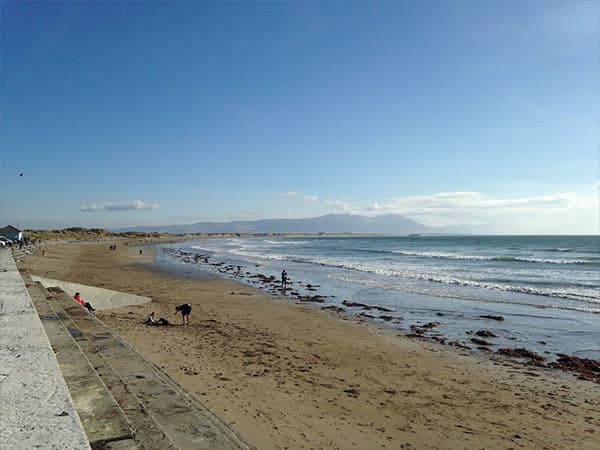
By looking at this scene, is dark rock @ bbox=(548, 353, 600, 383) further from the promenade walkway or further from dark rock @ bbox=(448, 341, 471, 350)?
the promenade walkway

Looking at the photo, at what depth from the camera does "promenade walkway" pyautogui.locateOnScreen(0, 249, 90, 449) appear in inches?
111

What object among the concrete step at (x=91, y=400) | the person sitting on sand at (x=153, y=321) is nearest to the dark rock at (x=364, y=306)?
the person sitting on sand at (x=153, y=321)

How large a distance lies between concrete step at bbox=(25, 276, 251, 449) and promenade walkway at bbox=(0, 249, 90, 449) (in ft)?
1.80

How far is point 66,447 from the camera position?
270cm

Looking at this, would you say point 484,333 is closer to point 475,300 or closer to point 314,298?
point 475,300

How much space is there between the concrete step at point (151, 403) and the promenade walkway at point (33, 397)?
0.55 m

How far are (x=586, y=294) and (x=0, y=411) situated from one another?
23983 mm

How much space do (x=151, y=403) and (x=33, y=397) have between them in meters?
1.15

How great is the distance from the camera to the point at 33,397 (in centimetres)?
354

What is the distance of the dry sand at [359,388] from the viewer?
5.89 m

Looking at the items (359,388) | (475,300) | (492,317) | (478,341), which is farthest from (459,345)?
(475,300)

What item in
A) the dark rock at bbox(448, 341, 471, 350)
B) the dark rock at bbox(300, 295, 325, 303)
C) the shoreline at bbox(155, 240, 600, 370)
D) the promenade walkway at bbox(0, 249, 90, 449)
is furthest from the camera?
the dark rock at bbox(300, 295, 325, 303)

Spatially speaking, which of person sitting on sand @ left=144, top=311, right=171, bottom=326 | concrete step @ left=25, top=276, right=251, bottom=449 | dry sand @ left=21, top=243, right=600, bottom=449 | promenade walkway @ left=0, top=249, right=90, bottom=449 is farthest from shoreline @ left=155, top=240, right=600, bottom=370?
promenade walkway @ left=0, top=249, right=90, bottom=449

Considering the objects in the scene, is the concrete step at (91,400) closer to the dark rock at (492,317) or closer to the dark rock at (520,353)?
the dark rock at (520,353)
